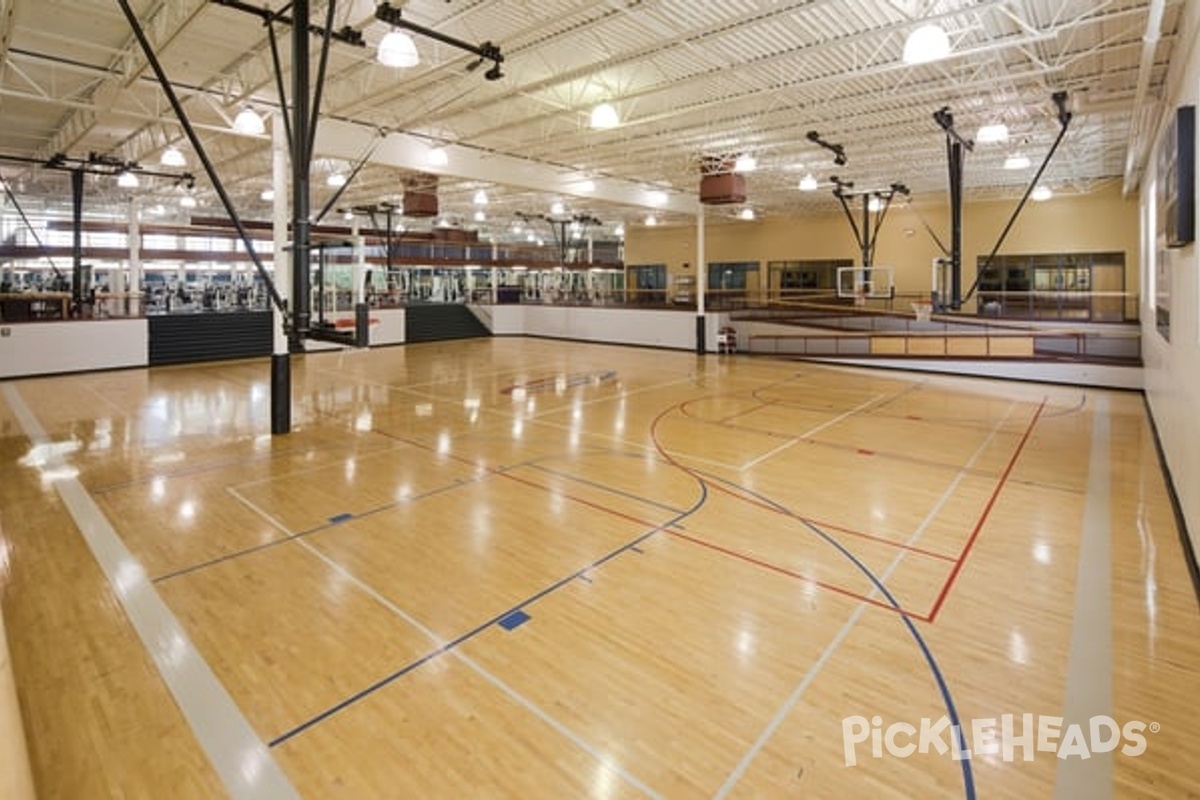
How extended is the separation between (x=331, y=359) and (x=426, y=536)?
1410cm

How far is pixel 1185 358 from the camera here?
5.91 m

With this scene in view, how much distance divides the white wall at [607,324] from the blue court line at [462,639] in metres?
15.5

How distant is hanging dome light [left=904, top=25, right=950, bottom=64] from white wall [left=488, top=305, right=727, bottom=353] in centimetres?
1435

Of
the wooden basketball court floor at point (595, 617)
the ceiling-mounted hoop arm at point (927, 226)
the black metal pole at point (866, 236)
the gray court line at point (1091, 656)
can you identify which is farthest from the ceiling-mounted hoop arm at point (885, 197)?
the gray court line at point (1091, 656)

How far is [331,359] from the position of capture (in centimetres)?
1819

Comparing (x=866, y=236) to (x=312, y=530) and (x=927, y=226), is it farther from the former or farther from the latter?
(x=312, y=530)

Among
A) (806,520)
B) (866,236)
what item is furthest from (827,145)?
(806,520)

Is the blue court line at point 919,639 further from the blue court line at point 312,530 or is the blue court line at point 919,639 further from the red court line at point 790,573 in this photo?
the blue court line at point 312,530

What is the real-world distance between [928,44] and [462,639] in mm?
6476

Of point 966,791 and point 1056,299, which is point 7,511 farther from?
point 1056,299

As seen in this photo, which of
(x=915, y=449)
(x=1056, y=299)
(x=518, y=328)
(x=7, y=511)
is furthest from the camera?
(x=518, y=328)

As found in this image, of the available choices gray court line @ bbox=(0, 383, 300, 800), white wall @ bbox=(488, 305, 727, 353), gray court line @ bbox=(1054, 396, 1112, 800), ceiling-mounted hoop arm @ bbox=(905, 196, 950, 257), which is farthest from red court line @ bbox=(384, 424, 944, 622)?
ceiling-mounted hoop arm @ bbox=(905, 196, 950, 257)

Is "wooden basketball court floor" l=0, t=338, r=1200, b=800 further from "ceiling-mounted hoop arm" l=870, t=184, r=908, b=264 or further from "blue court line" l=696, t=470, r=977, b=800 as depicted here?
"ceiling-mounted hoop arm" l=870, t=184, r=908, b=264

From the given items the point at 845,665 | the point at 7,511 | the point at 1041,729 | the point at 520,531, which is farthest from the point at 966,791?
the point at 7,511
